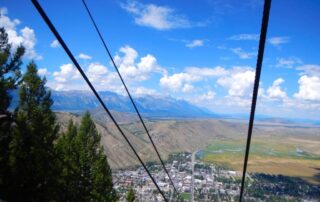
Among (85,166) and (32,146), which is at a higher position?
(32,146)

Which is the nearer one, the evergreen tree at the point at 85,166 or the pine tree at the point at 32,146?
the pine tree at the point at 32,146

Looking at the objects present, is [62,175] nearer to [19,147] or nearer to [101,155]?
[19,147]

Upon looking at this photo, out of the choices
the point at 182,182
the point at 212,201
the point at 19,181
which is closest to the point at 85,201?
the point at 19,181

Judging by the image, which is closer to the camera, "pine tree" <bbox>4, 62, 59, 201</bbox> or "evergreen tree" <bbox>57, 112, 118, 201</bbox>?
"pine tree" <bbox>4, 62, 59, 201</bbox>

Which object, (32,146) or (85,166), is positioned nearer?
(32,146)
